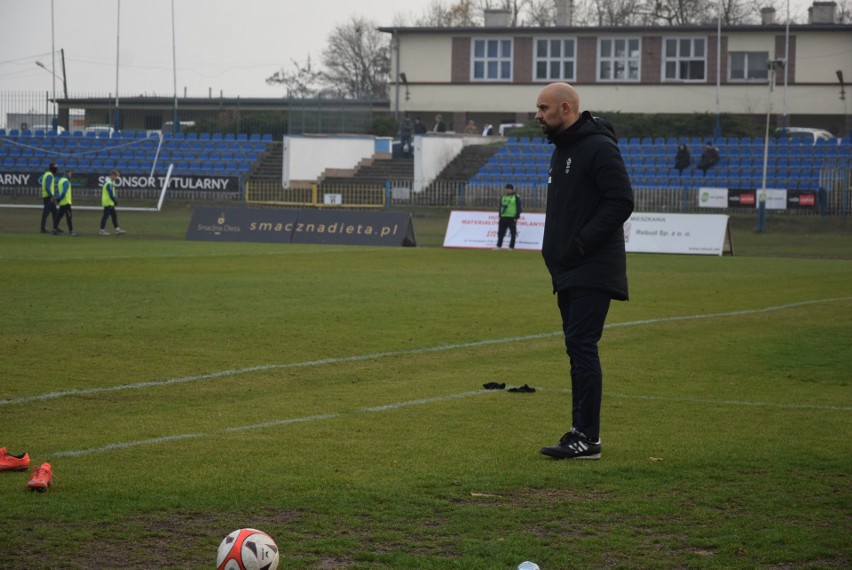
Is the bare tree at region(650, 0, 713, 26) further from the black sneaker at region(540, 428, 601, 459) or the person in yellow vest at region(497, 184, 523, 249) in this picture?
the black sneaker at region(540, 428, 601, 459)

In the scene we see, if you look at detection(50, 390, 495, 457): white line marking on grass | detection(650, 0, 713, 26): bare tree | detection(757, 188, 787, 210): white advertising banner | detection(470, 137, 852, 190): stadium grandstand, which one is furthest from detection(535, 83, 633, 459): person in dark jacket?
detection(650, 0, 713, 26): bare tree

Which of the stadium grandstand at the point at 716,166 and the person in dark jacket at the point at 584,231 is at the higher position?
the stadium grandstand at the point at 716,166

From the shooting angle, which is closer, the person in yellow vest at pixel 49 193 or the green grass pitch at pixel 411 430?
the green grass pitch at pixel 411 430

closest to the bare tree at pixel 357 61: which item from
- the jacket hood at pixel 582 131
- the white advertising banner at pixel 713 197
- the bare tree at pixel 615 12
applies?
the bare tree at pixel 615 12

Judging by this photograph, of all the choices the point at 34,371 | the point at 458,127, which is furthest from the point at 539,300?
the point at 458,127

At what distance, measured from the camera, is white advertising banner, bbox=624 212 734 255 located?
33.2m

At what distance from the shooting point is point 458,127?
67.1 meters

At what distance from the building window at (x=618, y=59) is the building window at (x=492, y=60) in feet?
16.7

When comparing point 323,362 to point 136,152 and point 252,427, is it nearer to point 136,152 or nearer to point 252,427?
point 252,427

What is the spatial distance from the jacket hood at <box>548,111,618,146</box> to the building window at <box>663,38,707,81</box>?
57.6 metres

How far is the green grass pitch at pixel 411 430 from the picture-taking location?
18.8 feet

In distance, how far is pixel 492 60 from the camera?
66125mm

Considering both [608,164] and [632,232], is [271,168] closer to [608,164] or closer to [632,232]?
[632,232]

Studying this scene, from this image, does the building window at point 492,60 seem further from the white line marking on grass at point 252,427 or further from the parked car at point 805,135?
the white line marking on grass at point 252,427
